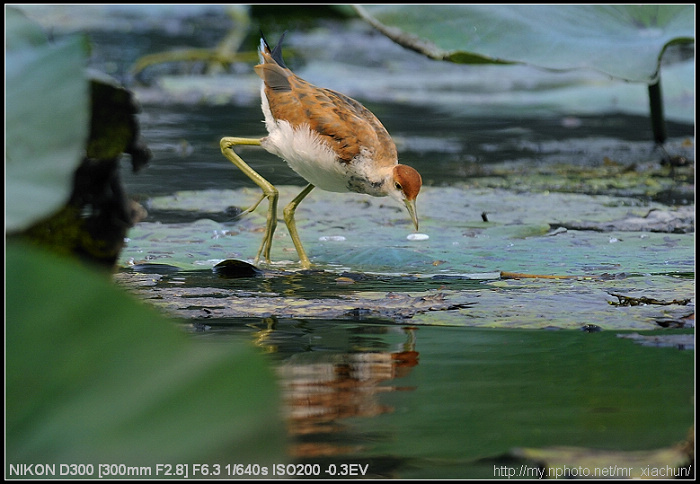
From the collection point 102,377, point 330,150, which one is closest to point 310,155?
point 330,150

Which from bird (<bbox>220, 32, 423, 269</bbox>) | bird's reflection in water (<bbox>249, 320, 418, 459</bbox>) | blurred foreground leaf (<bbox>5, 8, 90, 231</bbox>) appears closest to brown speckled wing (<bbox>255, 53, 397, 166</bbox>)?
bird (<bbox>220, 32, 423, 269</bbox>)

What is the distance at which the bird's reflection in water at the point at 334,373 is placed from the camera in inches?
79.9

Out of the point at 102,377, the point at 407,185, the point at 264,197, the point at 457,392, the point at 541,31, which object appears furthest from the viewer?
the point at 541,31

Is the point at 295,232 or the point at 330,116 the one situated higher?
the point at 330,116

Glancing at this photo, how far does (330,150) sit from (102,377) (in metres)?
2.98

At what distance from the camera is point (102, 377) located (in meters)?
1.13

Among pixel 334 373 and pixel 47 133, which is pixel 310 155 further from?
pixel 47 133

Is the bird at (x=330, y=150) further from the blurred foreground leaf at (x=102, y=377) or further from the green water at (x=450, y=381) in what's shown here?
the blurred foreground leaf at (x=102, y=377)

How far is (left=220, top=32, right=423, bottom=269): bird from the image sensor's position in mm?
4027

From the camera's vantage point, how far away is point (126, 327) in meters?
1.09

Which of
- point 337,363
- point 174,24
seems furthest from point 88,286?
point 174,24

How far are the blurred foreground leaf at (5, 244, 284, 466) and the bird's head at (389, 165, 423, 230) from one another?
2842mm

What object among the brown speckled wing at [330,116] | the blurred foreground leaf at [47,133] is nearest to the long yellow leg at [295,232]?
the brown speckled wing at [330,116]

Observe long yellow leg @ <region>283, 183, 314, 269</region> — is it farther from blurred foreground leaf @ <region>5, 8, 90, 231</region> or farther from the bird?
blurred foreground leaf @ <region>5, 8, 90, 231</region>
